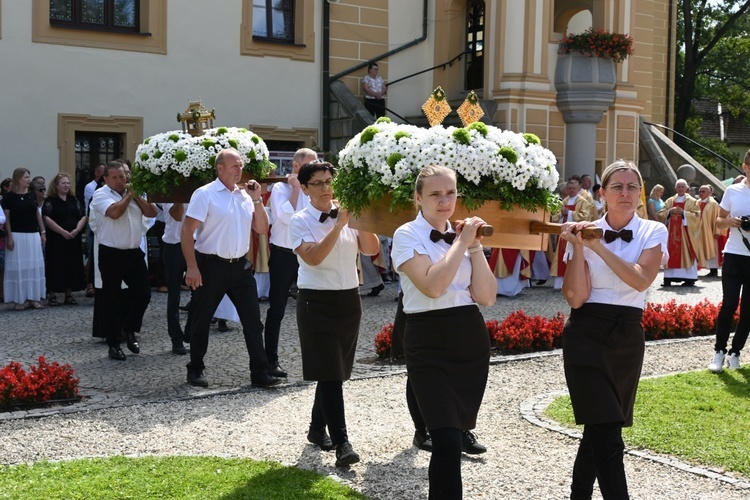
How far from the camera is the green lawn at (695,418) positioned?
268 inches

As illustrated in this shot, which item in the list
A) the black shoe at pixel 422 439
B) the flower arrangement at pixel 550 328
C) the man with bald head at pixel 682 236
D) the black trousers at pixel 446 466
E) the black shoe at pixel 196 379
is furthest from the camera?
the man with bald head at pixel 682 236

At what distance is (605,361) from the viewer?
5293mm

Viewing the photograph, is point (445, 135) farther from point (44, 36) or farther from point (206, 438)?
point (44, 36)

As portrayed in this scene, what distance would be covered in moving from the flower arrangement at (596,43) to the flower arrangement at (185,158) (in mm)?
13774

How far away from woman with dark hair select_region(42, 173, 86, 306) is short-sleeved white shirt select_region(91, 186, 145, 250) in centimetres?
459

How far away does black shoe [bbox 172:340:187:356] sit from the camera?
35.1 feet

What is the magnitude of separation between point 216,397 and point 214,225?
4.70 ft

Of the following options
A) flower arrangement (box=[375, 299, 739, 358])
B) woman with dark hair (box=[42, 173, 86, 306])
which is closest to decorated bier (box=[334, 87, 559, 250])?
flower arrangement (box=[375, 299, 739, 358])

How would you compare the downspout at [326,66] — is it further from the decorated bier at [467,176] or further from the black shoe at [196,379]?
the decorated bier at [467,176]

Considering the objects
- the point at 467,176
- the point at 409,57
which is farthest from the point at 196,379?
the point at 409,57

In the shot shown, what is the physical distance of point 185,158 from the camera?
9625 millimetres

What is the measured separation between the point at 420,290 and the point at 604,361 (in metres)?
1.00

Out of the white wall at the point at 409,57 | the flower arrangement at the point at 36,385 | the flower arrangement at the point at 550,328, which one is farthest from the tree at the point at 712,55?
the flower arrangement at the point at 36,385

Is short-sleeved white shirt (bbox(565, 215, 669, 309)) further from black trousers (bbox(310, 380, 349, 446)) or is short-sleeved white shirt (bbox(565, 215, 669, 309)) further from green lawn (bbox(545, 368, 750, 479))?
black trousers (bbox(310, 380, 349, 446))
